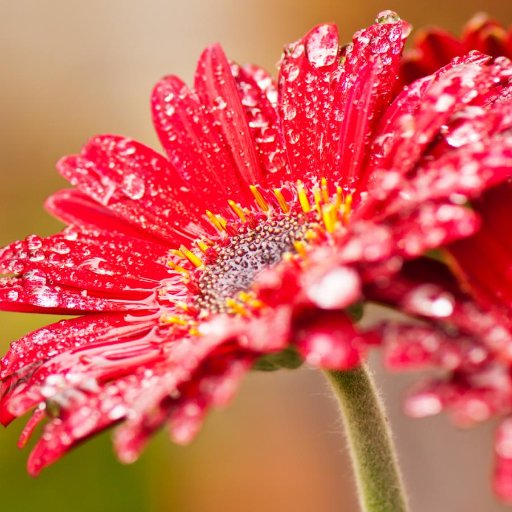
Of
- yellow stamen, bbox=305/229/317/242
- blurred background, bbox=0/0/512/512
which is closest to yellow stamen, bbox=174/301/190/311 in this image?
yellow stamen, bbox=305/229/317/242

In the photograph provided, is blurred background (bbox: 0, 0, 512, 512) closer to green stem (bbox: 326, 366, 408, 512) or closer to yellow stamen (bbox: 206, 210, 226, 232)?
yellow stamen (bbox: 206, 210, 226, 232)

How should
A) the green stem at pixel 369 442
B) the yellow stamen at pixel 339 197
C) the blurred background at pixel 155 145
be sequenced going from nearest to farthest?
the green stem at pixel 369 442, the yellow stamen at pixel 339 197, the blurred background at pixel 155 145

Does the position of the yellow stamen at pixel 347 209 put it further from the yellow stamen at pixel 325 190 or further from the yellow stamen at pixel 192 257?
the yellow stamen at pixel 192 257

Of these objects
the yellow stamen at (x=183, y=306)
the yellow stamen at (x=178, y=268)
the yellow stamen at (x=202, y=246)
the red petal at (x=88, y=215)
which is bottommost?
the yellow stamen at (x=183, y=306)


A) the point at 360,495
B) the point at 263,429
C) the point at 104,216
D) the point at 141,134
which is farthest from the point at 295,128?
the point at 141,134

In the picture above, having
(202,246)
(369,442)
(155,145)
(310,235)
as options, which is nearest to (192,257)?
(202,246)

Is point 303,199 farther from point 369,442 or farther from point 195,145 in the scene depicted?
point 369,442

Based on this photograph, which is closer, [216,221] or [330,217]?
[330,217]

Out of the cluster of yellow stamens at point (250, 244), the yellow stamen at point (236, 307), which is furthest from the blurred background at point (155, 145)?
the yellow stamen at point (236, 307)

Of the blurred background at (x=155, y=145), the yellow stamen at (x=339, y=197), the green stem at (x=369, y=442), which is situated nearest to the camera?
the green stem at (x=369, y=442)
